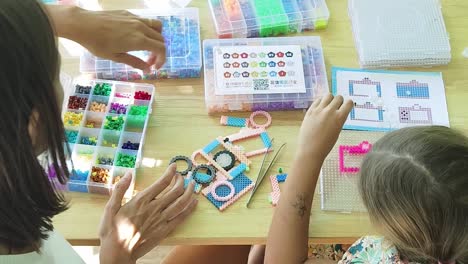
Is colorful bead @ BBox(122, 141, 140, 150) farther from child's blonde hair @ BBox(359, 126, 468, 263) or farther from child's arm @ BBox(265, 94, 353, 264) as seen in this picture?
child's blonde hair @ BBox(359, 126, 468, 263)

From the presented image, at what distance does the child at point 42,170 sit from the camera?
65 cm

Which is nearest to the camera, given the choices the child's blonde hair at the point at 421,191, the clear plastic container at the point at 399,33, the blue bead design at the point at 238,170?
the child's blonde hair at the point at 421,191

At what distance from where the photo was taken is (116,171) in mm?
996

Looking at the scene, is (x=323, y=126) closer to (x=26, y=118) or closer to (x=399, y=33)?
(x=399, y=33)

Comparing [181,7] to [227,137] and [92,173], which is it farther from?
A: [92,173]

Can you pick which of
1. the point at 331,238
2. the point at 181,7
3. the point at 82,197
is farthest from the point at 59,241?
the point at 181,7

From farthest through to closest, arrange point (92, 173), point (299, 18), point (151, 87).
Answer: point (299, 18) < point (151, 87) < point (92, 173)

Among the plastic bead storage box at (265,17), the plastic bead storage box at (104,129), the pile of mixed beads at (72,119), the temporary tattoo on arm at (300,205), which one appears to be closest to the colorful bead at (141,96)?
the plastic bead storage box at (104,129)

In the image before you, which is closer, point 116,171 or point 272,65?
point 116,171

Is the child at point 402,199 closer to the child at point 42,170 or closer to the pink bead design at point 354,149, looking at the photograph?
the pink bead design at point 354,149

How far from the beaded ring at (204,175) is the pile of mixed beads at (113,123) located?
16 cm

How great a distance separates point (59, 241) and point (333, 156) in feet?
1.68

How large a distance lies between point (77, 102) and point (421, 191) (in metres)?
0.64

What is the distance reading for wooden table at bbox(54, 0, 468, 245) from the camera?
3.14ft
